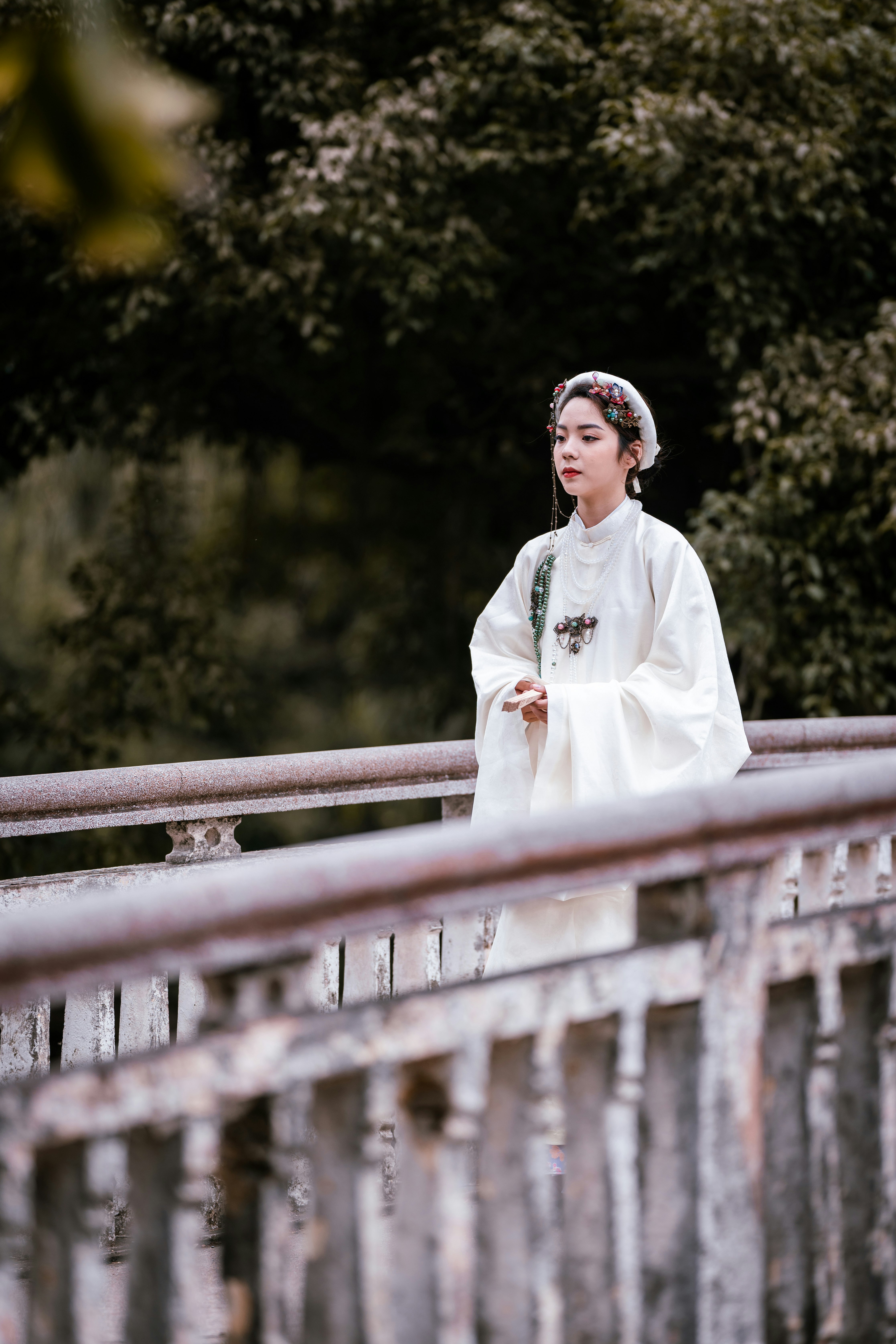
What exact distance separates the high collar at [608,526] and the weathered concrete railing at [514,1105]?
3.97 feet

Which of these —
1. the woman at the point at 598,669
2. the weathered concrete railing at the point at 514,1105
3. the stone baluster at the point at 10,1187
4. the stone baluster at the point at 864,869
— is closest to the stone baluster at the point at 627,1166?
the weathered concrete railing at the point at 514,1105

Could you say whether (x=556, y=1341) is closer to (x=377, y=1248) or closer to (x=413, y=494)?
(x=377, y=1248)

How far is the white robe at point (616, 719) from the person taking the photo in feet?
7.67

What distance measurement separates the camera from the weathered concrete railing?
3.09 feet

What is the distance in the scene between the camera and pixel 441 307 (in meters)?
7.01

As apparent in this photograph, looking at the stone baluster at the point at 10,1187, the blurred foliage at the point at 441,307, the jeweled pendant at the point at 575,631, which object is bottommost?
the stone baluster at the point at 10,1187

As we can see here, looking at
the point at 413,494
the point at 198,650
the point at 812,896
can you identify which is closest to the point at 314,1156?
the point at 812,896

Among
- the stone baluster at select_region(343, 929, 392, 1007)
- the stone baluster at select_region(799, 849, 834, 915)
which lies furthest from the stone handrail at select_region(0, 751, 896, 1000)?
the stone baluster at select_region(343, 929, 392, 1007)

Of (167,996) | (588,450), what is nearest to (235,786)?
(167,996)

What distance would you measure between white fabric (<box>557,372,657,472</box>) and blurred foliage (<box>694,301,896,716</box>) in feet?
10.2

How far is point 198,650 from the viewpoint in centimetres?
767

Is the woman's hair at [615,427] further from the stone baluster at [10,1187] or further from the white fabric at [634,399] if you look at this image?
the stone baluster at [10,1187]

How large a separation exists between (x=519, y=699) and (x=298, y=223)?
13.6 ft

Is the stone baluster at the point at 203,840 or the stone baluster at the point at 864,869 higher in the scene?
the stone baluster at the point at 864,869
